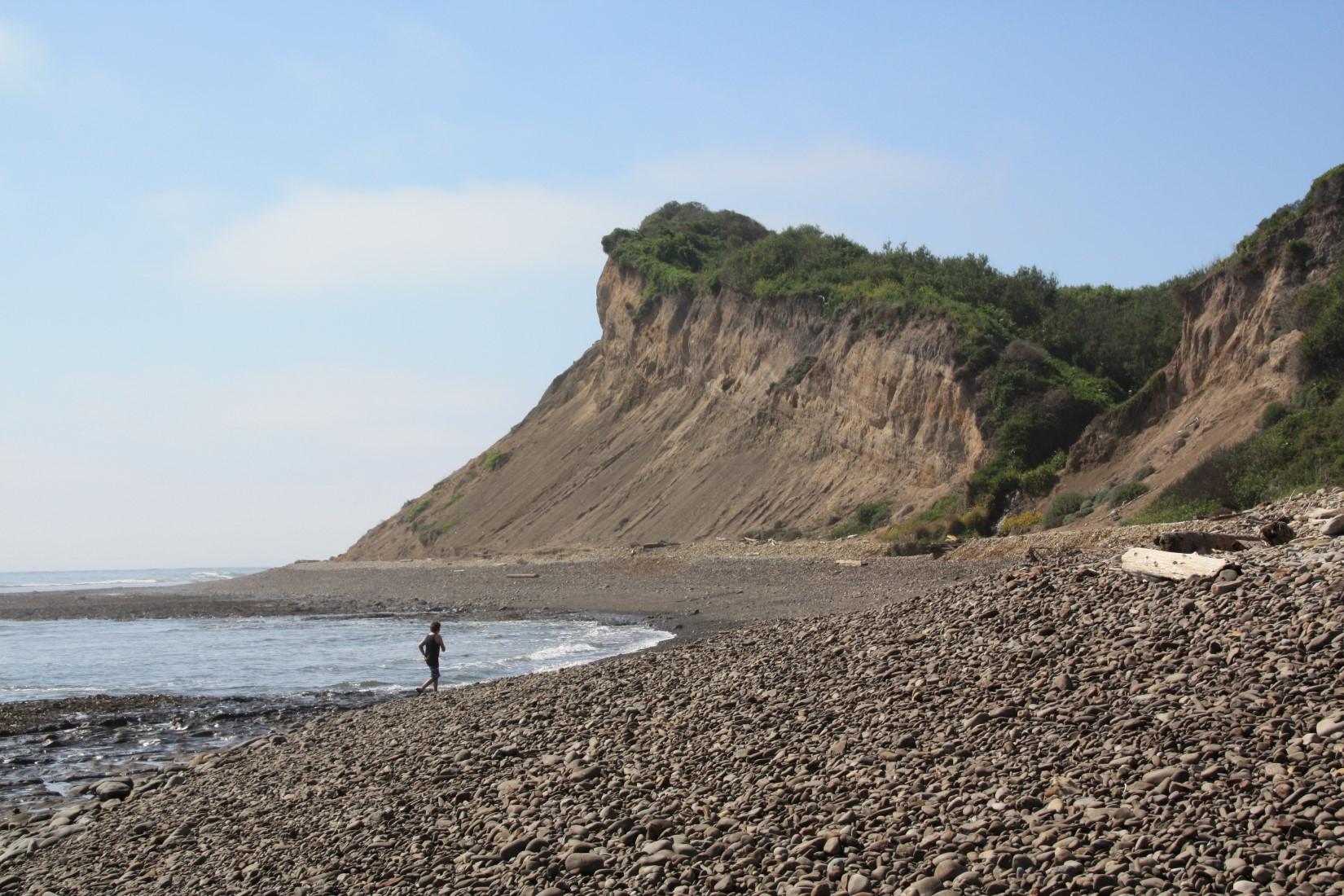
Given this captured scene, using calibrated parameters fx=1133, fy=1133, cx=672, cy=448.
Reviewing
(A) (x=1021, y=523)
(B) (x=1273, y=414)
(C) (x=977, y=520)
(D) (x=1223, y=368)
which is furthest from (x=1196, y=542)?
(C) (x=977, y=520)

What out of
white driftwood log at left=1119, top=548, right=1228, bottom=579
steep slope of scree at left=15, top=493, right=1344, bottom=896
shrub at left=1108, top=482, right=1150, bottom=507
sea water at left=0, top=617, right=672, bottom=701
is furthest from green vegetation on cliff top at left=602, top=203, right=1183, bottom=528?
steep slope of scree at left=15, top=493, right=1344, bottom=896

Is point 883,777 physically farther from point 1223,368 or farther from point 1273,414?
point 1223,368

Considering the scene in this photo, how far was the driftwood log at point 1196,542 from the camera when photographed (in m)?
12.0

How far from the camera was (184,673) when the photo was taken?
20.8m

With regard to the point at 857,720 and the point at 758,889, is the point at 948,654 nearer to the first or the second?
the point at 857,720

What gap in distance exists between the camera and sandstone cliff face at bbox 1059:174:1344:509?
28.4 meters

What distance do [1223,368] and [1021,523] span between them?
6884 mm

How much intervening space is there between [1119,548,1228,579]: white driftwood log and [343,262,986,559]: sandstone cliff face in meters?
27.2

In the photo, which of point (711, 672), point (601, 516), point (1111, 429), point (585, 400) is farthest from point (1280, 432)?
point (585, 400)

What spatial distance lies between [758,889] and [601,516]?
4603 centimetres

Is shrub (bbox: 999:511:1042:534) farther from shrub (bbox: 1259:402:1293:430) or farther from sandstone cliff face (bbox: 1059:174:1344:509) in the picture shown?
shrub (bbox: 1259:402:1293:430)

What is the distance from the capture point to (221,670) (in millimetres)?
21109

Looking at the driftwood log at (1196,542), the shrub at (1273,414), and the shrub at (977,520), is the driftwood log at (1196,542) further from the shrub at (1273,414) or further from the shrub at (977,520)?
the shrub at (977,520)

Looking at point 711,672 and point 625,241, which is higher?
point 625,241
